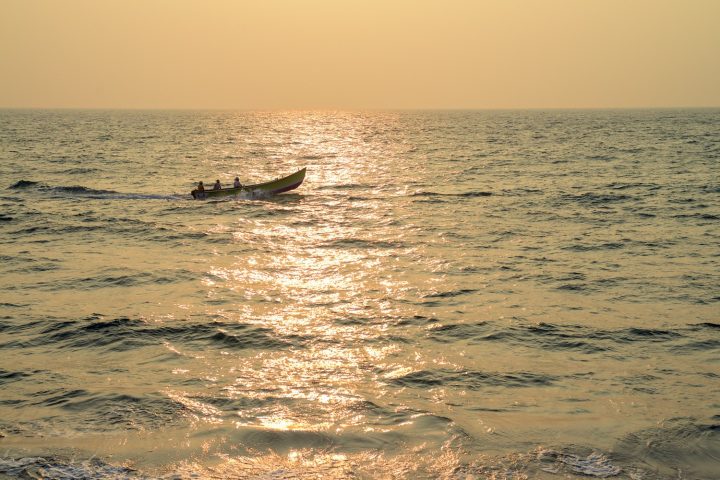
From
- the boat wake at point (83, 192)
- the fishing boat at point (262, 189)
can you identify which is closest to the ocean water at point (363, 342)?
the fishing boat at point (262, 189)

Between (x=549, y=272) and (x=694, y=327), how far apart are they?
566 centimetres

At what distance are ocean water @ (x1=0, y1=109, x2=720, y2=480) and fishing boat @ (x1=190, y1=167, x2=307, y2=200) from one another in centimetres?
367

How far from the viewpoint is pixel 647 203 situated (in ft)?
116

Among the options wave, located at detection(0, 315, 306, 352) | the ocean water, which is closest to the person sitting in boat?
the ocean water

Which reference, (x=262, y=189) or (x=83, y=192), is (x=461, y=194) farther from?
(x=83, y=192)

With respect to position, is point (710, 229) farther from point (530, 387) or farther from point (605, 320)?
point (530, 387)

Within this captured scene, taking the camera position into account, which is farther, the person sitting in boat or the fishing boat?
the fishing boat

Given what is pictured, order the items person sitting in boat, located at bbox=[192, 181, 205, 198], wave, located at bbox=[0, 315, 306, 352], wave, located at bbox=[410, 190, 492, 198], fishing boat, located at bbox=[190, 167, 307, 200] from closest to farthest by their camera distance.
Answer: wave, located at bbox=[0, 315, 306, 352] < person sitting in boat, located at bbox=[192, 181, 205, 198] < fishing boat, located at bbox=[190, 167, 307, 200] < wave, located at bbox=[410, 190, 492, 198]

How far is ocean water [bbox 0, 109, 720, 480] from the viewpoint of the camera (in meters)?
10.0

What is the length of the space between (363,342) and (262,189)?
86.8 ft

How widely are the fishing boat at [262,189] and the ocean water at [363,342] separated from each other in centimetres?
367

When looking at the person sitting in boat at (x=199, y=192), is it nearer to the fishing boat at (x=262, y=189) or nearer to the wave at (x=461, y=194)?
the fishing boat at (x=262, y=189)

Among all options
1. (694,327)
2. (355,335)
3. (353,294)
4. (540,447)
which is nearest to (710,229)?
(694,327)

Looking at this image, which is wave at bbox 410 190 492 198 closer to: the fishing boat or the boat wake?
the fishing boat
